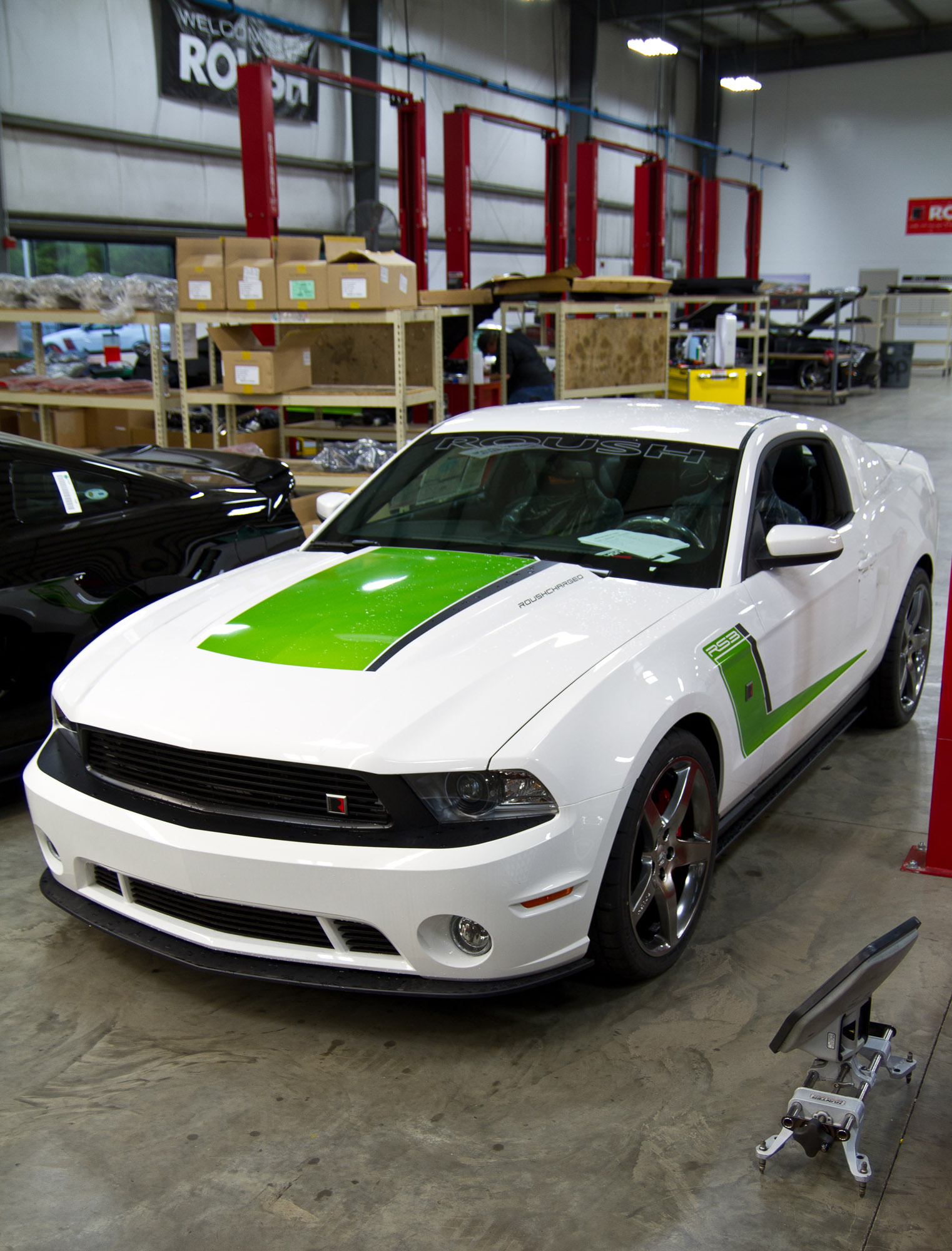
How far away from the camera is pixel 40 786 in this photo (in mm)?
2631

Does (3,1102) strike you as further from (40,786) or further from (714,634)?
(714,634)

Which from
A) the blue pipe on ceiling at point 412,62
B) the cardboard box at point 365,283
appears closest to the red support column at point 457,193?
the blue pipe on ceiling at point 412,62

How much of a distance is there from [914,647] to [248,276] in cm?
404

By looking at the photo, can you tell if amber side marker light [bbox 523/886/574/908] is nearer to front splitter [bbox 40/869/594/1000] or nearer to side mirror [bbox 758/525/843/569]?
front splitter [bbox 40/869/594/1000]

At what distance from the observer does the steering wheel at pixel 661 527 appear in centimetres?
311

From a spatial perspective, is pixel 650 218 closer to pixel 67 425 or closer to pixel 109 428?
pixel 109 428

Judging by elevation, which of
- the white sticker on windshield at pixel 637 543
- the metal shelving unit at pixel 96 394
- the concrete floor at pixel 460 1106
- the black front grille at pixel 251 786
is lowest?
the concrete floor at pixel 460 1106

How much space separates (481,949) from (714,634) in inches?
38.9

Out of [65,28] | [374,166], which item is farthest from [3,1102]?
[374,166]

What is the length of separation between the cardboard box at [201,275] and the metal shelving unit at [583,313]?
243 cm

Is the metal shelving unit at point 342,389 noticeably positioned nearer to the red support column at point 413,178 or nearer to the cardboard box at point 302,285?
Result: the cardboard box at point 302,285

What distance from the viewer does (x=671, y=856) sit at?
2646 mm

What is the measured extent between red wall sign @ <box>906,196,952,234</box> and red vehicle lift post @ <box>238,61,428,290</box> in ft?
62.4

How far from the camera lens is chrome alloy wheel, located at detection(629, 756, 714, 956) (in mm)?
2545
